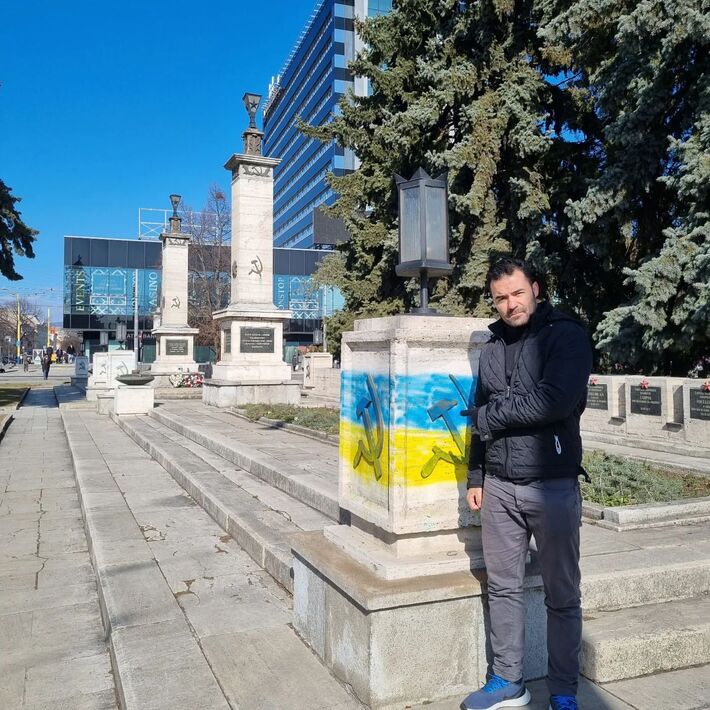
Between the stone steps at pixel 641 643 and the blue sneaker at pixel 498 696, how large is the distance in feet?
1.67

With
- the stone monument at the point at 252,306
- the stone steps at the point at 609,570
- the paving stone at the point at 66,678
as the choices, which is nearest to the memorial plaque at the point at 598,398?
the stone steps at the point at 609,570

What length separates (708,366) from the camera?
545 inches

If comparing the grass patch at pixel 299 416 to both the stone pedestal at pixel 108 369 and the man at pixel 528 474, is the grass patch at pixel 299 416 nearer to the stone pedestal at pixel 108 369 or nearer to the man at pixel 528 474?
the man at pixel 528 474

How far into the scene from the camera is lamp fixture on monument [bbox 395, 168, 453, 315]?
313 centimetres

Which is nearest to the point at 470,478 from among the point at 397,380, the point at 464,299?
the point at 397,380

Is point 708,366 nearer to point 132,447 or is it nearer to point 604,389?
point 604,389

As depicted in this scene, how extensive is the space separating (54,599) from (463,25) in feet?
57.6

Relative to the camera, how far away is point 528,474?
2.53 meters

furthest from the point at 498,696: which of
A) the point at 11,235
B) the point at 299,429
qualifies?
the point at 11,235

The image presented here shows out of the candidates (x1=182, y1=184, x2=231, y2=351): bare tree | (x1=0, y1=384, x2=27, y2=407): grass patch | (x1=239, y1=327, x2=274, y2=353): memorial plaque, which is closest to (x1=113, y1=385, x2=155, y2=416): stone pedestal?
(x1=239, y1=327, x2=274, y2=353): memorial plaque

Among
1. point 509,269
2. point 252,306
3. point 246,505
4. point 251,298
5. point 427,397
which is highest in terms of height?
point 251,298

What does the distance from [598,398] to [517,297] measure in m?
10.3

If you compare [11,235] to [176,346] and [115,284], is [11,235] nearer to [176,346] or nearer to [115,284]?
[176,346]

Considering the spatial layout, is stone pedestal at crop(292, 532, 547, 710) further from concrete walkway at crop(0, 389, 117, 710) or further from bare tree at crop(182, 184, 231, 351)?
bare tree at crop(182, 184, 231, 351)
